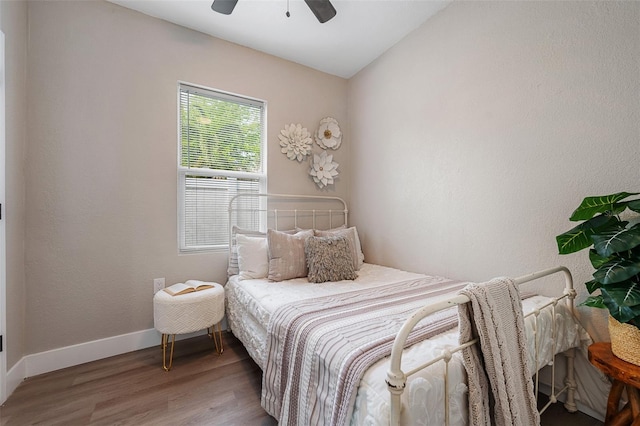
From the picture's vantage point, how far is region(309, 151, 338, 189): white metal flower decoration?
293 centimetres

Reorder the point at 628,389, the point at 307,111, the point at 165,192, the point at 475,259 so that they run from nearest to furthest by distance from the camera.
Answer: the point at 628,389, the point at 475,259, the point at 165,192, the point at 307,111

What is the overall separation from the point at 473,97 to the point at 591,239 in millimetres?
1227

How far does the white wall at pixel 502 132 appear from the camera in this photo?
1409 millimetres

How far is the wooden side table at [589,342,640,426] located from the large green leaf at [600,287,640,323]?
0.66ft

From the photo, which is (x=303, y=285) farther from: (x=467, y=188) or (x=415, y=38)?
(x=415, y=38)

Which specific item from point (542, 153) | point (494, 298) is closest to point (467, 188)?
point (542, 153)

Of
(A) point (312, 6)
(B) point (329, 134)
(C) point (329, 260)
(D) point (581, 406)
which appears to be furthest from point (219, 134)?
(D) point (581, 406)

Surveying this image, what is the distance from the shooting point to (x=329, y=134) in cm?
303

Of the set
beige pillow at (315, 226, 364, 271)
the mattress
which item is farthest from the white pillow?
beige pillow at (315, 226, 364, 271)

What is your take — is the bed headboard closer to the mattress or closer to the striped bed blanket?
the mattress

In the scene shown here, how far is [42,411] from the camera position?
1462 millimetres

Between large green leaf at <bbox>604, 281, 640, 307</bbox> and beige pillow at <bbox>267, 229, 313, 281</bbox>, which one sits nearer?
large green leaf at <bbox>604, 281, 640, 307</bbox>

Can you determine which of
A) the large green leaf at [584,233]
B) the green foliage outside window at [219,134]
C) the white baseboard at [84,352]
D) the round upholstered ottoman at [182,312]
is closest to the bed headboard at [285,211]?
the green foliage outside window at [219,134]

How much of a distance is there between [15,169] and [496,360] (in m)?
2.69
